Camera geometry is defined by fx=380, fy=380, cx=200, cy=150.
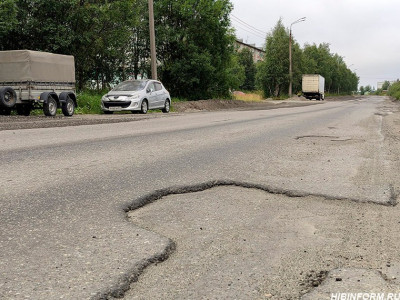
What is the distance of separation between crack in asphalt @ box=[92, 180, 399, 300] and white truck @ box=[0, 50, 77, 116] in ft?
37.1

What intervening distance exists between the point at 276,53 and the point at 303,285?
188 ft

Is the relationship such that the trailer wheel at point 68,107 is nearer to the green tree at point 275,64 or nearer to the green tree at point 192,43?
the green tree at point 192,43

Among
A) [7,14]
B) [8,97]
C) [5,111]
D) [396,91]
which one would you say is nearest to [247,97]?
[7,14]

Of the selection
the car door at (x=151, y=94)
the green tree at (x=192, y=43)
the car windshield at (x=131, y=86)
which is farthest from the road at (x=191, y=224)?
the green tree at (x=192, y=43)

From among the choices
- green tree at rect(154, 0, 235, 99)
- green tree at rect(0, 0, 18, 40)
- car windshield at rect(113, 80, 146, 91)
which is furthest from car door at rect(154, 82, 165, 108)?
green tree at rect(154, 0, 235, 99)

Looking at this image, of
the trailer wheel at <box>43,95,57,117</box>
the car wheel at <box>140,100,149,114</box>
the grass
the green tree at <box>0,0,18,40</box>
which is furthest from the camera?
the grass

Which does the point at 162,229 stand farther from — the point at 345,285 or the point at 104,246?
the point at 345,285

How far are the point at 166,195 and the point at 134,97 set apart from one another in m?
13.5

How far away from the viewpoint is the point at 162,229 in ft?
9.61

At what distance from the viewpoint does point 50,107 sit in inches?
560

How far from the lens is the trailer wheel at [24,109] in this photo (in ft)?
47.3

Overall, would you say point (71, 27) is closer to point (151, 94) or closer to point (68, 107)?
point (151, 94)

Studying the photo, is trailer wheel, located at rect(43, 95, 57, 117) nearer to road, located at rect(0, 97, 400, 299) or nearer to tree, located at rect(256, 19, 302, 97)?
road, located at rect(0, 97, 400, 299)

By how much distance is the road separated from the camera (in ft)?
6.99
